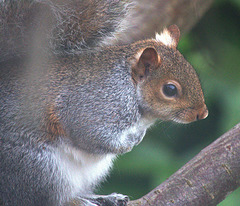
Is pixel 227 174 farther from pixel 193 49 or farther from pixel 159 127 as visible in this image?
pixel 193 49

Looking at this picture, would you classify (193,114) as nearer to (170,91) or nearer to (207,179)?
(170,91)

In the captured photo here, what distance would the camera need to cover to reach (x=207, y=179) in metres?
1.62

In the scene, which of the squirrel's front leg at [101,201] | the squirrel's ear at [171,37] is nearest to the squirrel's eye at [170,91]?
the squirrel's ear at [171,37]

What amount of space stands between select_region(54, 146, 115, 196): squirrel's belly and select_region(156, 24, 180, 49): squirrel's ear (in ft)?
1.77

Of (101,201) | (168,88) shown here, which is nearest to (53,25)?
(168,88)

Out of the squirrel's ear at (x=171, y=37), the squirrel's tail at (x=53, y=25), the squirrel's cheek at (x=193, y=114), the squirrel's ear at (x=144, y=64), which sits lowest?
the squirrel's cheek at (x=193, y=114)

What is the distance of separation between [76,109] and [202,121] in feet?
2.57

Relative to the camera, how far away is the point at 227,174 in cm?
162

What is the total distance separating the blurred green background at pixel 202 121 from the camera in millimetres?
2141

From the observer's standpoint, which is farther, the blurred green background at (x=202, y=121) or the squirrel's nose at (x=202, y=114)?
the blurred green background at (x=202, y=121)

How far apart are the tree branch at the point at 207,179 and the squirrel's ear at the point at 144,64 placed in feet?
1.29

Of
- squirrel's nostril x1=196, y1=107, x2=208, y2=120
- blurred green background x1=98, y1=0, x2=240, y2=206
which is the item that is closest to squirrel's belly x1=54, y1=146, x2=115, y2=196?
blurred green background x1=98, y1=0, x2=240, y2=206

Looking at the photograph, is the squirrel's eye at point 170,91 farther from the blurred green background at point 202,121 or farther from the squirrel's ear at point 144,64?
the blurred green background at point 202,121

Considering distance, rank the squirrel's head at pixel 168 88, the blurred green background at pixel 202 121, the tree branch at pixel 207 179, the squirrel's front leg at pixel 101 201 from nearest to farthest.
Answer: the tree branch at pixel 207 179
the squirrel's head at pixel 168 88
the squirrel's front leg at pixel 101 201
the blurred green background at pixel 202 121
